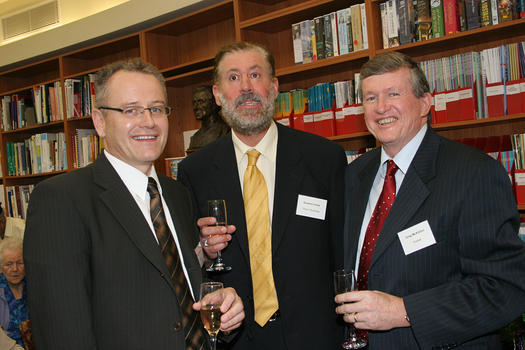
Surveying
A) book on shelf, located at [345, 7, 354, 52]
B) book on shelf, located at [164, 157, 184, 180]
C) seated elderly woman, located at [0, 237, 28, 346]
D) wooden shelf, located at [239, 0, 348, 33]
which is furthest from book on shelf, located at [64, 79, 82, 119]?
book on shelf, located at [345, 7, 354, 52]

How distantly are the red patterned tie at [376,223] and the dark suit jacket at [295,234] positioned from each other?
0.92 ft

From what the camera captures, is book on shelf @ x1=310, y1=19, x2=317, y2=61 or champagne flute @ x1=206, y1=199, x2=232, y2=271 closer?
champagne flute @ x1=206, y1=199, x2=232, y2=271

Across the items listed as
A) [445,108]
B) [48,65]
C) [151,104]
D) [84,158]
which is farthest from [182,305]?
[48,65]

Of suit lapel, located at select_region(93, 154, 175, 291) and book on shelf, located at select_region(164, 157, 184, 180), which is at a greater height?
book on shelf, located at select_region(164, 157, 184, 180)

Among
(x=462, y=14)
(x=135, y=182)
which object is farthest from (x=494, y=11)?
(x=135, y=182)

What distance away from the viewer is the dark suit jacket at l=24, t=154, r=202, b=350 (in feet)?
4.51

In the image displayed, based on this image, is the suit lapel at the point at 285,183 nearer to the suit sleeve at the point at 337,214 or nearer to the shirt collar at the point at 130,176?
the suit sleeve at the point at 337,214

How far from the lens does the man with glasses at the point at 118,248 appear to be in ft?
4.54

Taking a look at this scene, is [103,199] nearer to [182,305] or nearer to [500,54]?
[182,305]

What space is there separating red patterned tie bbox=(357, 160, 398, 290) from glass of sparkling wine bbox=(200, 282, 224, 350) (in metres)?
0.67

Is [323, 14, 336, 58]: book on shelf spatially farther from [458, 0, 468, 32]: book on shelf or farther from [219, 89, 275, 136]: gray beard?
[219, 89, 275, 136]: gray beard

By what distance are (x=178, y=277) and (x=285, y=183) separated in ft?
2.61

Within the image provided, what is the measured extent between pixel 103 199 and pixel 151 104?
0.45 m

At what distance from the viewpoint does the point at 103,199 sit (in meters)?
1.55
